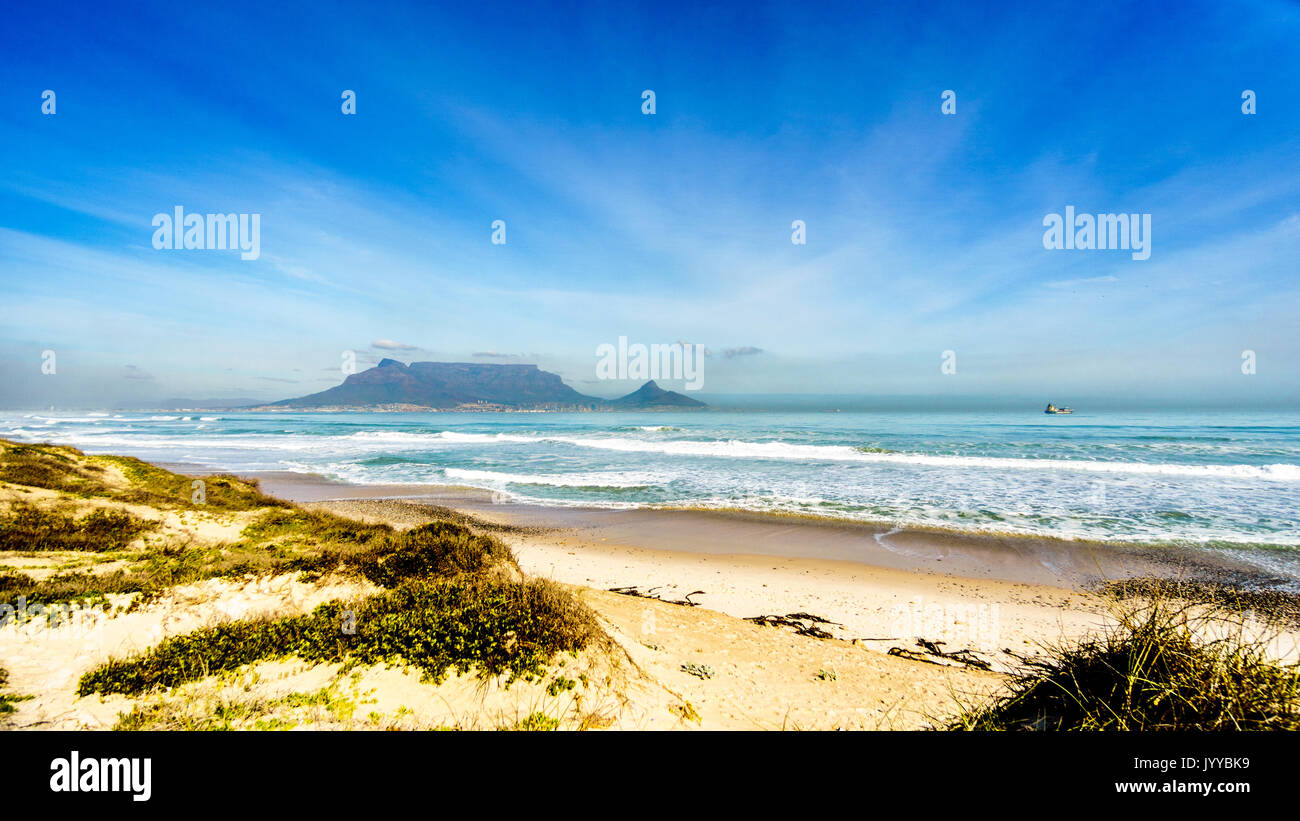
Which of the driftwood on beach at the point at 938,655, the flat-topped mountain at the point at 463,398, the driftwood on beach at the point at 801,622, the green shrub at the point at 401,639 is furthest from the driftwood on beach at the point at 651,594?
the flat-topped mountain at the point at 463,398

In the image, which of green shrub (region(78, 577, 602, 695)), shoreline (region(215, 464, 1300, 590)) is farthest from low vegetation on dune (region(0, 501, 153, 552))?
shoreline (region(215, 464, 1300, 590))

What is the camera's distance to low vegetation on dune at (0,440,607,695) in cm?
433

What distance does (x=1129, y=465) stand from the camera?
23578mm

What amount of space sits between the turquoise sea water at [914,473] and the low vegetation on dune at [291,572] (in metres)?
8.47

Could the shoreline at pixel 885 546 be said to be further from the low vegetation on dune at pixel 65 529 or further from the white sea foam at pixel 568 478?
the low vegetation on dune at pixel 65 529

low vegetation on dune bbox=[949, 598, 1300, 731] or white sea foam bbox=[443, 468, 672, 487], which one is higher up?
low vegetation on dune bbox=[949, 598, 1300, 731]

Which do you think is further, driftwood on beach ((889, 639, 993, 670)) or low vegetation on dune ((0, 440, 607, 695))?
driftwood on beach ((889, 639, 993, 670))

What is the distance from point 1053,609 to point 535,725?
8.61 meters

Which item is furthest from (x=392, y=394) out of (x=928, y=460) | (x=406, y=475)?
(x=928, y=460)

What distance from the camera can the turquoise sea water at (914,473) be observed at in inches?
523

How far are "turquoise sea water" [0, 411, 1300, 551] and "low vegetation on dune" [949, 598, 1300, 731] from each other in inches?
413

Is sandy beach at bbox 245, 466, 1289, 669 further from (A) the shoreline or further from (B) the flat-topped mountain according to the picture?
(B) the flat-topped mountain

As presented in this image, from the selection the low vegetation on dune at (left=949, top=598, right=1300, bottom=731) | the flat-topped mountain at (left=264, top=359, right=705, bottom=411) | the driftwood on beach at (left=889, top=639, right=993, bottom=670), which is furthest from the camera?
the flat-topped mountain at (left=264, top=359, right=705, bottom=411)
